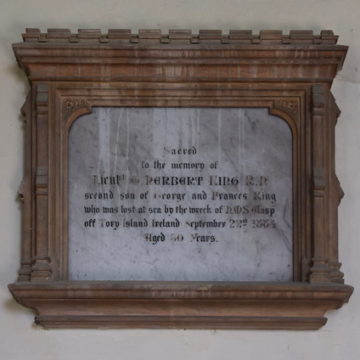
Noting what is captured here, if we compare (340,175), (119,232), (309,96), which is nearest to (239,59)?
Answer: (309,96)

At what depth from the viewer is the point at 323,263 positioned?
13.7 feet

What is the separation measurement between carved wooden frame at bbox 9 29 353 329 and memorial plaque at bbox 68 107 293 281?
0.07 metres

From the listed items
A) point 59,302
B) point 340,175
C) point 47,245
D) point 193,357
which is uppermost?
point 340,175

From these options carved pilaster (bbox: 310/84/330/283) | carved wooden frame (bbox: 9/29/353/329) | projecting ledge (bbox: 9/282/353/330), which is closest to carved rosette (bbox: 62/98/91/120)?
carved wooden frame (bbox: 9/29/353/329)

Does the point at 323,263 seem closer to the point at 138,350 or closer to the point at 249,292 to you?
the point at 249,292

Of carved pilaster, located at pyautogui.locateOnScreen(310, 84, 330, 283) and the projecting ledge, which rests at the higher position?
carved pilaster, located at pyautogui.locateOnScreen(310, 84, 330, 283)

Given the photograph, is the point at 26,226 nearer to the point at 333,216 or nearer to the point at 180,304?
the point at 180,304

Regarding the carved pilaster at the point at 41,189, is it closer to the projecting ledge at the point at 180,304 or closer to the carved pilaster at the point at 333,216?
the projecting ledge at the point at 180,304

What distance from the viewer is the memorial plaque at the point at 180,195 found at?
4.29 m

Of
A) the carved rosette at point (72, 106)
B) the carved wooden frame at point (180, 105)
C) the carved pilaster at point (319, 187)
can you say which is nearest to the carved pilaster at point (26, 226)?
the carved wooden frame at point (180, 105)

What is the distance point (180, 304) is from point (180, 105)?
1.02 metres

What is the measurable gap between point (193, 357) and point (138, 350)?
28 centimetres

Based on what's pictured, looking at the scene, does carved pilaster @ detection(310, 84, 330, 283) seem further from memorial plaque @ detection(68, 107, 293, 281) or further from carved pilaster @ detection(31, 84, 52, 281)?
carved pilaster @ detection(31, 84, 52, 281)

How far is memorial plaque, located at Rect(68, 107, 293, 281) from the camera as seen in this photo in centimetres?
429
